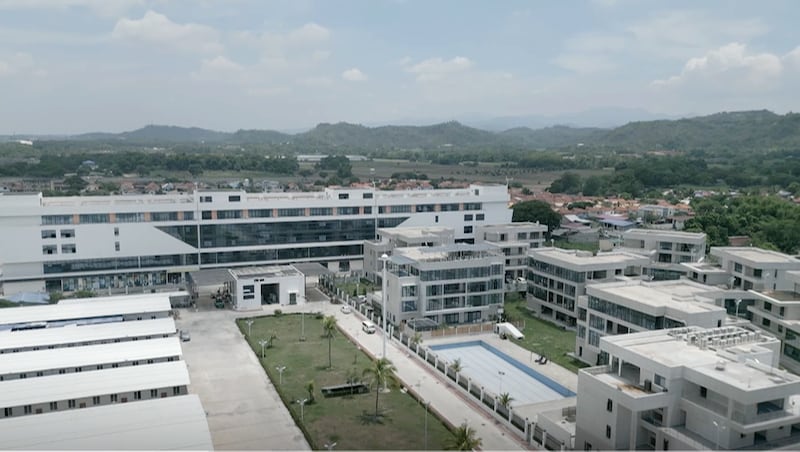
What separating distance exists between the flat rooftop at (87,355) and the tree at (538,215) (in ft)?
138

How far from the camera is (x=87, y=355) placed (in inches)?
1027

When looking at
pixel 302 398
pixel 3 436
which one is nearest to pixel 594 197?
pixel 302 398

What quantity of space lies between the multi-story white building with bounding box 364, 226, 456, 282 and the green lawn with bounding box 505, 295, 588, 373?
839cm

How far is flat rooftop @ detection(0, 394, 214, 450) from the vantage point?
17.8 meters

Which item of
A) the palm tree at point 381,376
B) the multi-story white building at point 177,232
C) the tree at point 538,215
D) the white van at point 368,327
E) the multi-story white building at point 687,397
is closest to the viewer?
the multi-story white building at point 687,397

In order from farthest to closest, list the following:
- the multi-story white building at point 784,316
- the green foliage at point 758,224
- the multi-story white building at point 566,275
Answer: the green foliage at point 758,224
the multi-story white building at point 566,275
the multi-story white building at point 784,316

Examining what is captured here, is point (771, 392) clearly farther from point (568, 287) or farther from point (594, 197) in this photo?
point (594, 197)

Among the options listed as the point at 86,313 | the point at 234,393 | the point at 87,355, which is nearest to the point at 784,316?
the point at 234,393

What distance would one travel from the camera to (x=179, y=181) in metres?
111

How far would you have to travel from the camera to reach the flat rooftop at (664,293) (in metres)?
26.2

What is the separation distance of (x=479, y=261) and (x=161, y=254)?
76.7ft

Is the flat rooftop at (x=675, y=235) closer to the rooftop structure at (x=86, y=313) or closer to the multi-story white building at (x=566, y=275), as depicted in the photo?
the multi-story white building at (x=566, y=275)

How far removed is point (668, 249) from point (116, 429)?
116 ft

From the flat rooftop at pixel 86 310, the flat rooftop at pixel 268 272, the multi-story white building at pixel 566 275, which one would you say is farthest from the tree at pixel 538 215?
the flat rooftop at pixel 86 310
